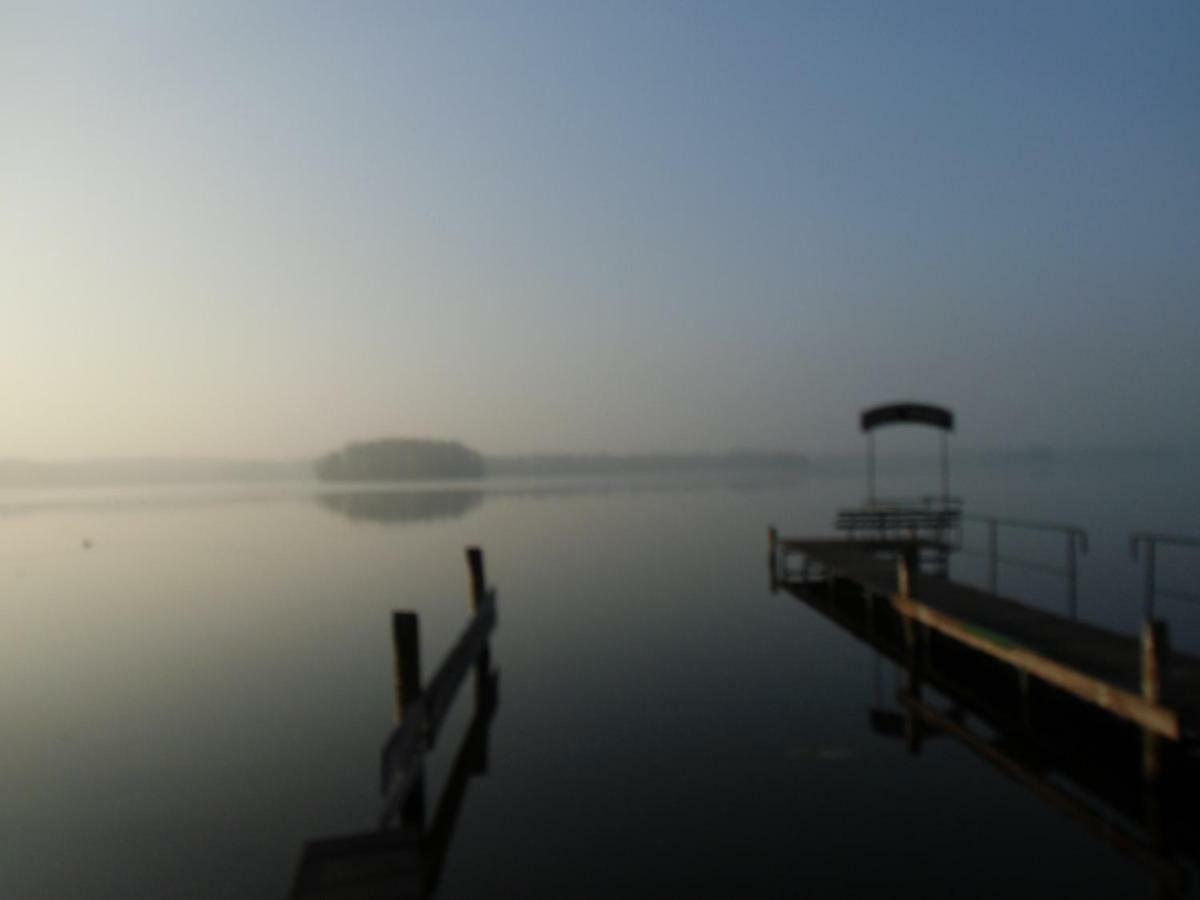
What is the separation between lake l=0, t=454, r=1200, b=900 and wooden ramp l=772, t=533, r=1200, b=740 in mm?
1054

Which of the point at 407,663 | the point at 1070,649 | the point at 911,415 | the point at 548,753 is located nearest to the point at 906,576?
the point at 1070,649

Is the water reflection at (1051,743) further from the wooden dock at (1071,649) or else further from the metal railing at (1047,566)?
the metal railing at (1047,566)

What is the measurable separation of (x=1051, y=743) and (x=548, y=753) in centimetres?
624

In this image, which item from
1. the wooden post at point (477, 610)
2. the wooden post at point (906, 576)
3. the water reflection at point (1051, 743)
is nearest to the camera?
the water reflection at point (1051, 743)

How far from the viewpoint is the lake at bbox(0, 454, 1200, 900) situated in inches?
334

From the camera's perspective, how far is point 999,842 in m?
8.74

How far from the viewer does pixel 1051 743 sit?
11070 millimetres

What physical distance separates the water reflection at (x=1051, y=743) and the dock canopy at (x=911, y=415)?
35.4 feet

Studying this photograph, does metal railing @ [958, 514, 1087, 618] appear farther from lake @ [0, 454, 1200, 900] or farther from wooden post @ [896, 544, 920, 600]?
wooden post @ [896, 544, 920, 600]

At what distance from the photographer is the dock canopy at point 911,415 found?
2677 cm

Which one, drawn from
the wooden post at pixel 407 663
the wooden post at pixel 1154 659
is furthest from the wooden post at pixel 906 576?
the wooden post at pixel 407 663

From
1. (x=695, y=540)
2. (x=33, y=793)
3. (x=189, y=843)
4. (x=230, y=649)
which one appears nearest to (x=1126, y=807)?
(x=189, y=843)

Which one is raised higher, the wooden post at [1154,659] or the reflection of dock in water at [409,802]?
the wooden post at [1154,659]

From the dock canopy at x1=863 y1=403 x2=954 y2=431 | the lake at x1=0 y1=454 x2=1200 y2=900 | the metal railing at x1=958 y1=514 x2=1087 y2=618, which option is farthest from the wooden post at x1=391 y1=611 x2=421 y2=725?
the dock canopy at x1=863 y1=403 x2=954 y2=431
